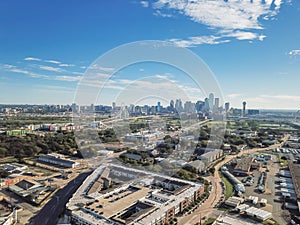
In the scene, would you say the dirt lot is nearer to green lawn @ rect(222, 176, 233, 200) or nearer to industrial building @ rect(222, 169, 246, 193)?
industrial building @ rect(222, 169, 246, 193)

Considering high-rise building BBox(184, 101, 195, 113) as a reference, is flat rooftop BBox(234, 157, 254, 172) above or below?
below

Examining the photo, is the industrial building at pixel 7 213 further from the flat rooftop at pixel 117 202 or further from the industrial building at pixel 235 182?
the industrial building at pixel 235 182

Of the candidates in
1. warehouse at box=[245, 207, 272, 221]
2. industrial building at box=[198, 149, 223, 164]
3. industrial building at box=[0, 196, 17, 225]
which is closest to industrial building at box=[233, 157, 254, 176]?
industrial building at box=[198, 149, 223, 164]

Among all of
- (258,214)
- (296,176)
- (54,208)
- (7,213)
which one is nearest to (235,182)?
(296,176)

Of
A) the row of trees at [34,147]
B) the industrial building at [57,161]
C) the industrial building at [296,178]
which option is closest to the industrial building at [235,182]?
the industrial building at [296,178]

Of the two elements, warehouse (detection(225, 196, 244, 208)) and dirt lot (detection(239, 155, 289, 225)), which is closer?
dirt lot (detection(239, 155, 289, 225))

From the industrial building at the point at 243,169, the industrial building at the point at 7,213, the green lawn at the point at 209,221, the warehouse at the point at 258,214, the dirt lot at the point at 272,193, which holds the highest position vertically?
the industrial building at the point at 243,169
